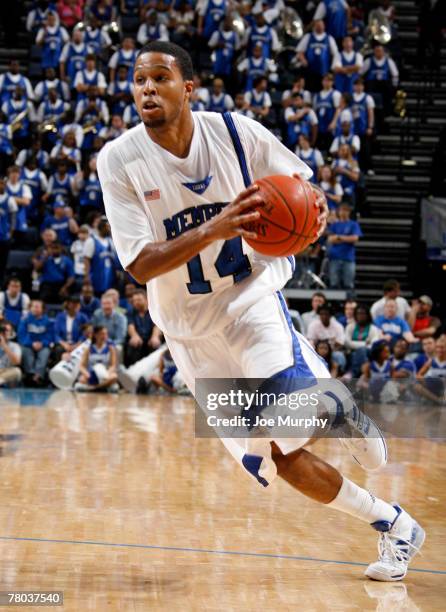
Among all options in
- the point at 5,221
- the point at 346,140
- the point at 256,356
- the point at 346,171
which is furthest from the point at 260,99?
the point at 256,356

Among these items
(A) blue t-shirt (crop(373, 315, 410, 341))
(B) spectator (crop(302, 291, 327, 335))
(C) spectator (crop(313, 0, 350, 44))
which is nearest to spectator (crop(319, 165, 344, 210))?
(B) spectator (crop(302, 291, 327, 335))

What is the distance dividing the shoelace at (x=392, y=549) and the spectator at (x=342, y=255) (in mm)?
9627

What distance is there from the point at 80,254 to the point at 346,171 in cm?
423

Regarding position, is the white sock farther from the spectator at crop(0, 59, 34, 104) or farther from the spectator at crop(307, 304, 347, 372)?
the spectator at crop(0, 59, 34, 104)

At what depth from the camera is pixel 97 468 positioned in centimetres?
724

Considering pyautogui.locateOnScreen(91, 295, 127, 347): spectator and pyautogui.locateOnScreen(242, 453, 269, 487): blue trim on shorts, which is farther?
pyautogui.locateOnScreen(91, 295, 127, 347): spectator

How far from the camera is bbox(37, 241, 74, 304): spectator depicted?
14359mm

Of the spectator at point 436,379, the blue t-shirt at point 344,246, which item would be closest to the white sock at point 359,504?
the spectator at point 436,379

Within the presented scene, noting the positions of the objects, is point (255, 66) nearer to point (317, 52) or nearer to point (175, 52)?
point (317, 52)

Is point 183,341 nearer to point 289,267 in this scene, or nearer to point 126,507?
point 289,267

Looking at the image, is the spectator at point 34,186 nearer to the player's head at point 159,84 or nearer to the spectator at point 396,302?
the spectator at point 396,302

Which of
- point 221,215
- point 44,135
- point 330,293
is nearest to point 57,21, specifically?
point 44,135

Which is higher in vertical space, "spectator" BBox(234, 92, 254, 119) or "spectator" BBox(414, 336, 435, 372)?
"spectator" BBox(234, 92, 254, 119)

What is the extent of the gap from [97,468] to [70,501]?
124 centimetres
